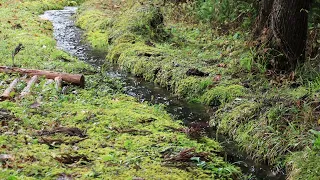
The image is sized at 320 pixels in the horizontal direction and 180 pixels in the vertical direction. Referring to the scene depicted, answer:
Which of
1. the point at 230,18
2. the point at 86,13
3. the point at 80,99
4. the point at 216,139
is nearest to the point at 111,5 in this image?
the point at 86,13

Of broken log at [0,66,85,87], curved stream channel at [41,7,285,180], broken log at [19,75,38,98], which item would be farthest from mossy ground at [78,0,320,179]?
broken log at [19,75,38,98]

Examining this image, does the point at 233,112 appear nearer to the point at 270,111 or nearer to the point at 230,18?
the point at 270,111

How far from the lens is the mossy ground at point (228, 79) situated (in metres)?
6.00

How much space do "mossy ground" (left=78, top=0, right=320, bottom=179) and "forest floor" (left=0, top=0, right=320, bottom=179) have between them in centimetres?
2

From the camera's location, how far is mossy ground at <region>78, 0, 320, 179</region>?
236 inches

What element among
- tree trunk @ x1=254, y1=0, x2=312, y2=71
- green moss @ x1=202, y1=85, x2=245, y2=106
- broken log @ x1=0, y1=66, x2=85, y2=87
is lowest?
green moss @ x1=202, y1=85, x2=245, y2=106

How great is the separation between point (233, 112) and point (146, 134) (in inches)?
73.4

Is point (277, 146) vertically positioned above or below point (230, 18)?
below

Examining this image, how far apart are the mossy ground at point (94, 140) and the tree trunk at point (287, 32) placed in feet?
8.86

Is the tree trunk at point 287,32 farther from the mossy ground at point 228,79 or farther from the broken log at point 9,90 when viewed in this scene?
the broken log at point 9,90

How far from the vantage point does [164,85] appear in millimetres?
9516

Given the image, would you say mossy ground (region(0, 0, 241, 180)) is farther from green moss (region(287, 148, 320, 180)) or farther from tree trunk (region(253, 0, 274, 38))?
tree trunk (region(253, 0, 274, 38))

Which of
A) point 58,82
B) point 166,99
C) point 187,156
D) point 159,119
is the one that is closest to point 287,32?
point 166,99

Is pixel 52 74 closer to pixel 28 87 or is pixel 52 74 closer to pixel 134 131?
pixel 28 87
